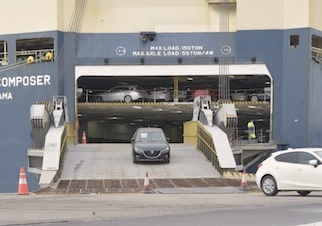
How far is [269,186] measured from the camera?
56.8 ft

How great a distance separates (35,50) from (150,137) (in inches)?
578

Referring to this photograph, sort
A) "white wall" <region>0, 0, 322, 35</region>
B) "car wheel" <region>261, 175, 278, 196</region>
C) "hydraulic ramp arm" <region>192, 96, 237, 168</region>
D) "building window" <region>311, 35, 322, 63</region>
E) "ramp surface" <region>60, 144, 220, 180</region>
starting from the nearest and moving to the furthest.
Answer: "car wheel" <region>261, 175, 278, 196</region> → "ramp surface" <region>60, 144, 220, 180</region> → "hydraulic ramp arm" <region>192, 96, 237, 168</region> → "white wall" <region>0, 0, 322, 35</region> → "building window" <region>311, 35, 322, 63</region>

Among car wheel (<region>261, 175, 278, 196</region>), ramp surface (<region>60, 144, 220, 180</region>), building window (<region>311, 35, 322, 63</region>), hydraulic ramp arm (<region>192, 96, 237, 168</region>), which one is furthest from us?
building window (<region>311, 35, 322, 63</region>)

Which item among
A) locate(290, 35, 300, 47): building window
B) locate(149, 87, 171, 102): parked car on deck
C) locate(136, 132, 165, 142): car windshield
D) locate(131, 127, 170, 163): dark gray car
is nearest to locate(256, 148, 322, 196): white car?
locate(131, 127, 170, 163): dark gray car

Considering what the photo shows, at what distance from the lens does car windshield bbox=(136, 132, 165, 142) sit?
25016mm

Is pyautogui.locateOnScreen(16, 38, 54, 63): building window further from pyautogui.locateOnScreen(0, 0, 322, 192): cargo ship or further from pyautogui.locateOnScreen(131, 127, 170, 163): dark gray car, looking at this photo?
pyautogui.locateOnScreen(131, 127, 170, 163): dark gray car

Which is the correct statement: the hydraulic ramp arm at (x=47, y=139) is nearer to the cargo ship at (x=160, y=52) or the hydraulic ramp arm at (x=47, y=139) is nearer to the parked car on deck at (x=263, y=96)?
the cargo ship at (x=160, y=52)

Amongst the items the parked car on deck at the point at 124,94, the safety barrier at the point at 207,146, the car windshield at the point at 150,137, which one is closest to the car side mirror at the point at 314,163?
the safety barrier at the point at 207,146

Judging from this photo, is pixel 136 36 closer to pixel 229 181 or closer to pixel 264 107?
pixel 264 107

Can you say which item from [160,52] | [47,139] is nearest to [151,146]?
[47,139]

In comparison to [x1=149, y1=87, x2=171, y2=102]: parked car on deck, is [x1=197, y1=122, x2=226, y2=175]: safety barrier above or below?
below

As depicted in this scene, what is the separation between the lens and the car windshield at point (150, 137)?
82.1 ft

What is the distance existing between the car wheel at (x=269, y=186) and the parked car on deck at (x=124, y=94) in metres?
20.4

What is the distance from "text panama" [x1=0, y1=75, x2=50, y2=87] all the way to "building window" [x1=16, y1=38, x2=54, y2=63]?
3.34 feet
